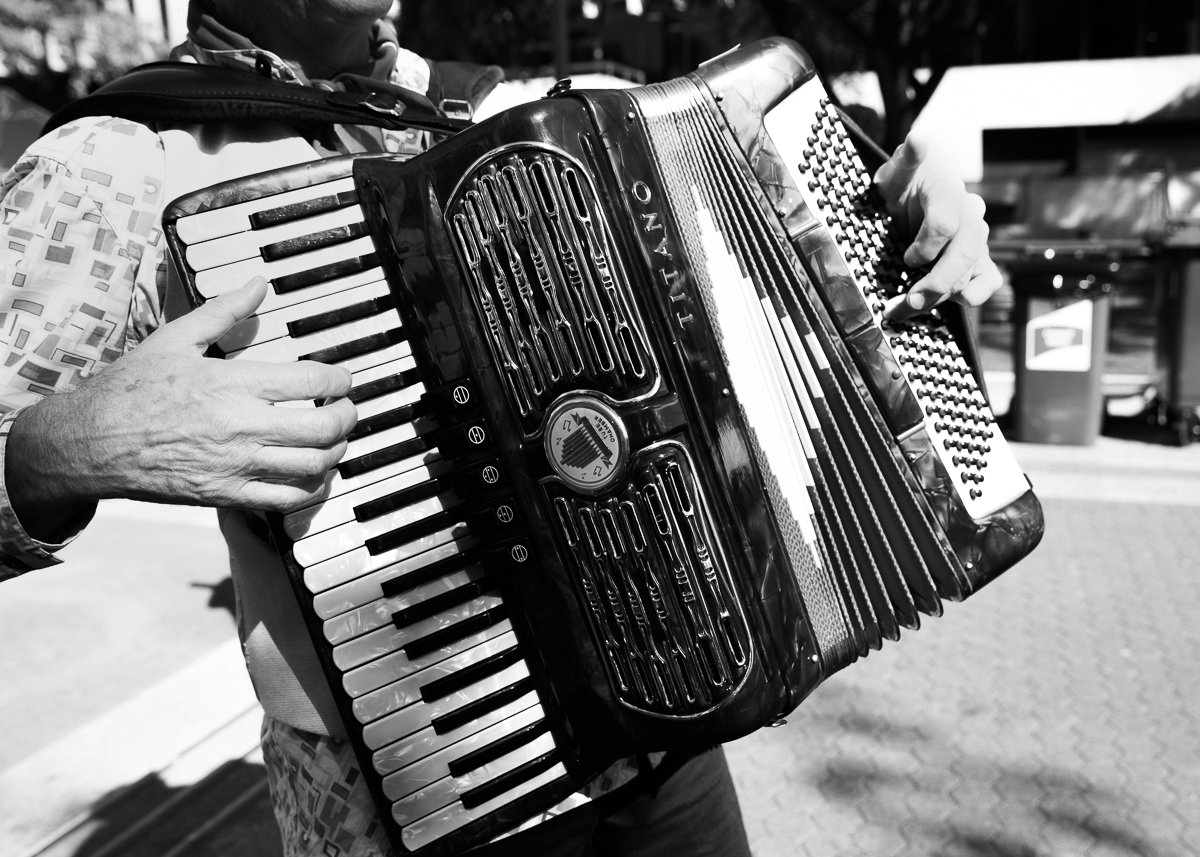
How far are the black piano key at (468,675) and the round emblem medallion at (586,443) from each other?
0.25 meters

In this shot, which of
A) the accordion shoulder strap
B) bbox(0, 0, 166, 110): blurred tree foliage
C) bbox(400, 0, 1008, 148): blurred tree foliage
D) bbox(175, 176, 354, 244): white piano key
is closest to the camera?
Answer: bbox(175, 176, 354, 244): white piano key

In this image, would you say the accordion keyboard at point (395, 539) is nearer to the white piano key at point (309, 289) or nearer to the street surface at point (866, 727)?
the white piano key at point (309, 289)

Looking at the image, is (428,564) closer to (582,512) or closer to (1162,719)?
(582,512)

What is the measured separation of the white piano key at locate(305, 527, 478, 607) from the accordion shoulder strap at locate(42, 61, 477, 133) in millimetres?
581

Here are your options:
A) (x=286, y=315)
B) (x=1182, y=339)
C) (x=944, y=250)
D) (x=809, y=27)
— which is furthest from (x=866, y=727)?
(x=809, y=27)

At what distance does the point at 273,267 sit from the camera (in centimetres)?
124

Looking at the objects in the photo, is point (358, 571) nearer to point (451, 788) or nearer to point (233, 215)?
point (451, 788)

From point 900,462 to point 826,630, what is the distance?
0.26 meters

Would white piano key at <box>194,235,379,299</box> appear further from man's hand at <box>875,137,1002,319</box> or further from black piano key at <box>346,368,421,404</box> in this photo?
man's hand at <box>875,137,1002,319</box>

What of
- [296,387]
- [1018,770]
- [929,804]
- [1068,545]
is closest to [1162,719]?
[1018,770]

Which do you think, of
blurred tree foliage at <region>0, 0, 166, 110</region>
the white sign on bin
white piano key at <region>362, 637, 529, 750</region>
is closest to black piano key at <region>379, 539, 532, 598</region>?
white piano key at <region>362, 637, 529, 750</region>

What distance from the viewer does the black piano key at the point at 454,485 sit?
1275 millimetres

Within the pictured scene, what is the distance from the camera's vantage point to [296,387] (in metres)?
1.15

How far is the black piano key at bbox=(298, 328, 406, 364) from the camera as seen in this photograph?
1.25 metres
